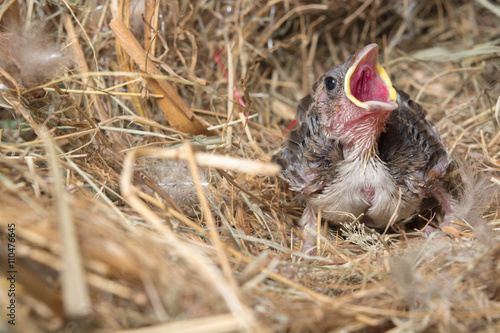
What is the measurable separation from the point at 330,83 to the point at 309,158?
33 centimetres

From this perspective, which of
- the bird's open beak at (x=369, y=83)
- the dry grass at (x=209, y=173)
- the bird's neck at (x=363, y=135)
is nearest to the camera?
the dry grass at (x=209, y=173)

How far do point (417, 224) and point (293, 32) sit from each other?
5.34 ft

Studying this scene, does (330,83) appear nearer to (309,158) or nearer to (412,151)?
(309,158)

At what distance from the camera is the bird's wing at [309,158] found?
176 centimetres

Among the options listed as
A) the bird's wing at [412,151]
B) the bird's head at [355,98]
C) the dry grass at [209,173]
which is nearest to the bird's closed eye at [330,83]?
the bird's head at [355,98]

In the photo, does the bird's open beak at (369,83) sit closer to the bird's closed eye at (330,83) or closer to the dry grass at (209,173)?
the bird's closed eye at (330,83)

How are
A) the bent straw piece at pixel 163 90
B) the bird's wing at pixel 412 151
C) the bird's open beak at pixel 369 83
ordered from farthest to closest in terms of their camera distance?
the bent straw piece at pixel 163 90, the bird's wing at pixel 412 151, the bird's open beak at pixel 369 83

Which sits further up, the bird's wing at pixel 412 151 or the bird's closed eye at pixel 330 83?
the bird's closed eye at pixel 330 83

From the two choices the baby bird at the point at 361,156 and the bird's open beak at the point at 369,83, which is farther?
the baby bird at the point at 361,156

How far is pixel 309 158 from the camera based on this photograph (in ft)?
5.85

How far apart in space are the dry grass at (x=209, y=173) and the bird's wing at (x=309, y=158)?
0.17 meters

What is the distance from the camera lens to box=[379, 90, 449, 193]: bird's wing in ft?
5.77

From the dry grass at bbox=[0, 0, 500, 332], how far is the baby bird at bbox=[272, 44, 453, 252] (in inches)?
5.6

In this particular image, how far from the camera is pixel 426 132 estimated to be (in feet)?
6.19
